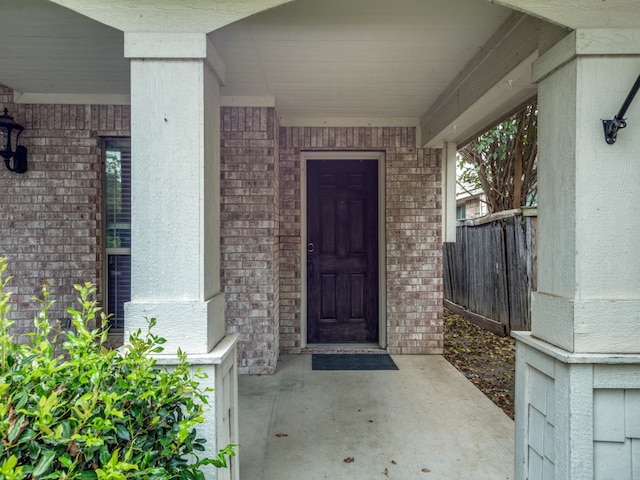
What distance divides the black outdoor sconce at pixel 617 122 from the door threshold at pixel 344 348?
10.2ft

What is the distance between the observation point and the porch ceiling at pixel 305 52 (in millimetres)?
2119

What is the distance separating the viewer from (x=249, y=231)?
359cm

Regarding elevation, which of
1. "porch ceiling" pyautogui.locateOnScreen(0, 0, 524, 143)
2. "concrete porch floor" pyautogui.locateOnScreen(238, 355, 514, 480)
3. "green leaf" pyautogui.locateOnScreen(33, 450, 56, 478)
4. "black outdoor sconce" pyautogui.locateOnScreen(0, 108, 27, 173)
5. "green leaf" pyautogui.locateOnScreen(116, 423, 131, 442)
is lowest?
"concrete porch floor" pyautogui.locateOnScreen(238, 355, 514, 480)

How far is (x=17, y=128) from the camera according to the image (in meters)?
3.36

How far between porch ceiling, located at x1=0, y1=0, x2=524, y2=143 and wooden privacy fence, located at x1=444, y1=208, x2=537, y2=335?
236cm

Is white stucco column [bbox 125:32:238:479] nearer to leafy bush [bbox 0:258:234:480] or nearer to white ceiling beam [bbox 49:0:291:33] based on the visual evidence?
white ceiling beam [bbox 49:0:291:33]

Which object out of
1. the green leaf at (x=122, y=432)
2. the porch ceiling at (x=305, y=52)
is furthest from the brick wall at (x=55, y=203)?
the green leaf at (x=122, y=432)

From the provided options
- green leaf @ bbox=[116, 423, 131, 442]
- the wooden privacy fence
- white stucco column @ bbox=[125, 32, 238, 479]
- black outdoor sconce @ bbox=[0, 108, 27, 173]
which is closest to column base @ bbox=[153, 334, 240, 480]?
white stucco column @ bbox=[125, 32, 238, 479]

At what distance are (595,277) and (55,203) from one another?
395 centimetres

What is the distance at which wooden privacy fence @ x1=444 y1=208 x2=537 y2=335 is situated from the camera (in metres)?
4.77

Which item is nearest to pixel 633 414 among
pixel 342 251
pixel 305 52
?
pixel 305 52

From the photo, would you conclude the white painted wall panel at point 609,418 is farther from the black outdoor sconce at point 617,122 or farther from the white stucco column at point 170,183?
the white stucco column at point 170,183

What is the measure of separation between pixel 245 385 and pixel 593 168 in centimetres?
288

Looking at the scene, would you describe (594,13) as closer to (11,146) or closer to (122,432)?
(122,432)
